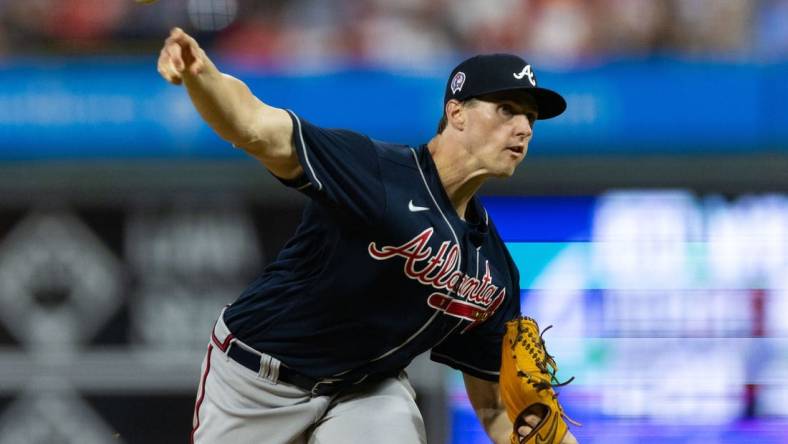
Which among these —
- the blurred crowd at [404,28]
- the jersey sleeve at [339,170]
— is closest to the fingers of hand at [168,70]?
the jersey sleeve at [339,170]

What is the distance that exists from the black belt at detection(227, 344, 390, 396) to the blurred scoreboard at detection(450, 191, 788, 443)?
210 centimetres

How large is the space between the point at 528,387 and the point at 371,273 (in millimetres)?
537

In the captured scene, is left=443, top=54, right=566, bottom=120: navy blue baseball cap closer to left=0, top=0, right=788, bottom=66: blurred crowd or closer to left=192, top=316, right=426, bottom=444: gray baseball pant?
left=192, top=316, right=426, bottom=444: gray baseball pant

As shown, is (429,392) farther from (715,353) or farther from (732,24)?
(732,24)

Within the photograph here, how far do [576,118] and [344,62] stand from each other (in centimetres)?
110

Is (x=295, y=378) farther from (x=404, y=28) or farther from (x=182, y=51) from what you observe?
(x=404, y=28)

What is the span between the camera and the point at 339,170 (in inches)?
114

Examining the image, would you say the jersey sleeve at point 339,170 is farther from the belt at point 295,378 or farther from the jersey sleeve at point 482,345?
the jersey sleeve at point 482,345

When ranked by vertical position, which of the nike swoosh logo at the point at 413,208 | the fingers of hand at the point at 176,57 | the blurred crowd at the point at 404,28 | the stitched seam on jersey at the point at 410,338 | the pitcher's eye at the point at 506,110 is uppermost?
the blurred crowd at the point at 404,28

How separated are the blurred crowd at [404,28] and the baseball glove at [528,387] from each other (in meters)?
2.58

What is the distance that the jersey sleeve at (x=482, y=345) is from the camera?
3439mm

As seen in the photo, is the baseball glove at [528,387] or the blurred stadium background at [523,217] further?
the blurred stadium background at [523,217]

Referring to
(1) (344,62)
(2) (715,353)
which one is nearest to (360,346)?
(2) (715,353)

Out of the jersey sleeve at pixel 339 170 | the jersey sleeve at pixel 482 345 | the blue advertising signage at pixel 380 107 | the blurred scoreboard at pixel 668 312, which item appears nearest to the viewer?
the jersey sleeve at pixel 339 170
